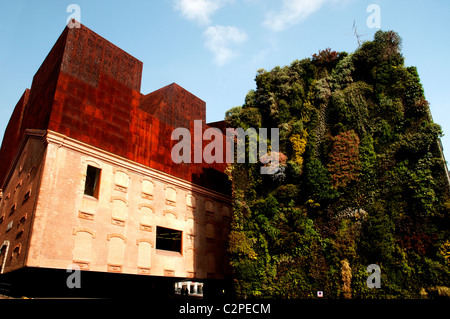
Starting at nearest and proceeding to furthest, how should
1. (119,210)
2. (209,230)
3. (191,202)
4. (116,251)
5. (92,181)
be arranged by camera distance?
(116,251), (92,181), (119,210), (191,202), (209,230)

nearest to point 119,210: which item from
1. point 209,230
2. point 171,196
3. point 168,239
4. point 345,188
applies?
point 171,196

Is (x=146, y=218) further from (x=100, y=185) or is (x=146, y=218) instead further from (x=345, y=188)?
(x=345, y=188)

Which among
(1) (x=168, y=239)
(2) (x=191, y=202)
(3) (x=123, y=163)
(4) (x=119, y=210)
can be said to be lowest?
(1) (x=168, y=239)

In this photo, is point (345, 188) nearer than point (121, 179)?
Yes

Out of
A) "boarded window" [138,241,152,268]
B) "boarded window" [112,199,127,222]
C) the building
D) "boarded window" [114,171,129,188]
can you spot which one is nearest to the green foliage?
the building

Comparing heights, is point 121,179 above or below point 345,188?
above

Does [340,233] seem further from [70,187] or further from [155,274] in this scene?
[70,187]

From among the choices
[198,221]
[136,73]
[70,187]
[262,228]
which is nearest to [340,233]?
[262,228]

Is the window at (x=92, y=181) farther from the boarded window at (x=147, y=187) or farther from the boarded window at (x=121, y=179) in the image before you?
the boarded window at (x=147, y=187)

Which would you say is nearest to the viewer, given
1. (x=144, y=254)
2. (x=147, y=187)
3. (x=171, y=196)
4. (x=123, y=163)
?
(x=144, y=254)

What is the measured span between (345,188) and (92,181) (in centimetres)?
1811

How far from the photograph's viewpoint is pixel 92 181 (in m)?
23.5

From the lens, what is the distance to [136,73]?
1105 inches

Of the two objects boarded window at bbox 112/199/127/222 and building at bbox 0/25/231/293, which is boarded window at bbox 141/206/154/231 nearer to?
building at bbox 0/25/231/293
